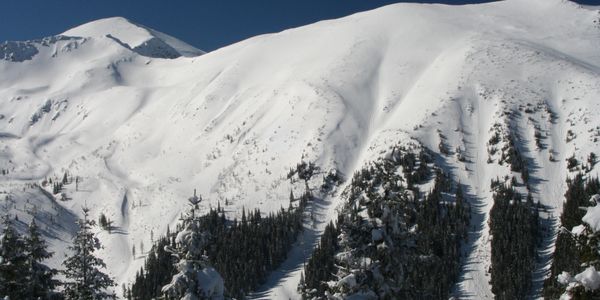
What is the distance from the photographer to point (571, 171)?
182 meters

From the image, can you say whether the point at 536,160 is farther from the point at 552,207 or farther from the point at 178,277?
the point at 178,277

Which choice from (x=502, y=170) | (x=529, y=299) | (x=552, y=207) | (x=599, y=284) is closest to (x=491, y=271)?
(x=529, y=299)

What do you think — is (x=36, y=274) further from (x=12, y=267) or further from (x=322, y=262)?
(x=322, y=262)

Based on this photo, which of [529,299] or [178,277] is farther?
[529,299]

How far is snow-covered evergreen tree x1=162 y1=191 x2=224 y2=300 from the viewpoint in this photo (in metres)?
24.7

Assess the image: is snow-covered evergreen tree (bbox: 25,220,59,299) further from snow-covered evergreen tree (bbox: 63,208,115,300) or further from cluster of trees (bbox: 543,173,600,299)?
cluster of trees (bbox: 543,173,600,299)

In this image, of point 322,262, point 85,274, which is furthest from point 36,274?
point 322,262

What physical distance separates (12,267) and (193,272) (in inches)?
354

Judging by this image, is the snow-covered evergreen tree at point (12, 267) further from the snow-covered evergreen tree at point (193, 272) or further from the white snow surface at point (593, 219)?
the white snow surface at point (593, 219)

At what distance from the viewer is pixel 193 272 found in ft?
82.0

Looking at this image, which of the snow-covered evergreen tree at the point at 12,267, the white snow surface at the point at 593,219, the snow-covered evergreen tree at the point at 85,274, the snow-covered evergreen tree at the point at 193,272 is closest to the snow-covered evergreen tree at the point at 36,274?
the snow-covered evergreen tree at the point at 12,267

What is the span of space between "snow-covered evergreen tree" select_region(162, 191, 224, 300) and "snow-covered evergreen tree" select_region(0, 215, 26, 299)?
767 cm

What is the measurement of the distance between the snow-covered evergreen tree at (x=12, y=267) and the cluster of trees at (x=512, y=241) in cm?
12540

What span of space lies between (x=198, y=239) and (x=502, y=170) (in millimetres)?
179278
